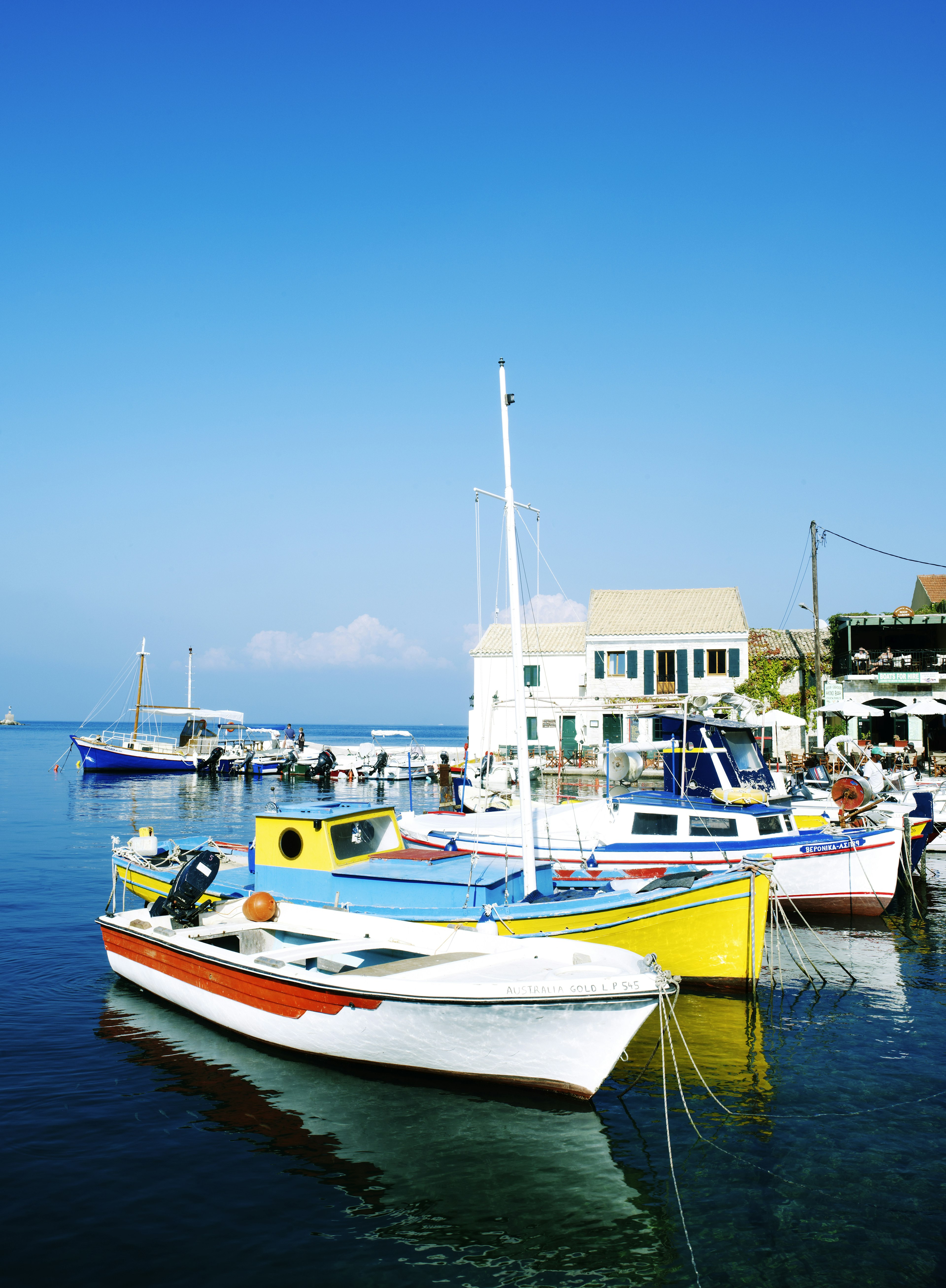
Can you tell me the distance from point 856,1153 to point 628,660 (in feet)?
134

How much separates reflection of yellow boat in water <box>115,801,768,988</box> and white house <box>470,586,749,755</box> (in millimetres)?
29822

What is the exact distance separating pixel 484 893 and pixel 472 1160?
515 cm

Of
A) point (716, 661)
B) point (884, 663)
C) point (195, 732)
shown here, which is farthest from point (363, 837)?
point (195, 732)

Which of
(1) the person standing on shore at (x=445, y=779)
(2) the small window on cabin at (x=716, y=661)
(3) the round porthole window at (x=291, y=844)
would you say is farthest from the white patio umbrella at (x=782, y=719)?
(3) the round porthole window at (x=291, y=844)

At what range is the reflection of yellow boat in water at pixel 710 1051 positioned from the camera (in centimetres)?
1070

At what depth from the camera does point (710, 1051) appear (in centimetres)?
1170

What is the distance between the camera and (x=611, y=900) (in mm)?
12711

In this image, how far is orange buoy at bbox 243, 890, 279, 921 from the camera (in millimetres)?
12797

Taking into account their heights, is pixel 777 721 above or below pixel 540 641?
below

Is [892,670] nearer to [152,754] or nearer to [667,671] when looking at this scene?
[667,671]

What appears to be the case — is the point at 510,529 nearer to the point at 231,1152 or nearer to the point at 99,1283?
the point at 231,1152

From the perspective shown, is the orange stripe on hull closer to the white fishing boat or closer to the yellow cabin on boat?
the yellow cabin on boat

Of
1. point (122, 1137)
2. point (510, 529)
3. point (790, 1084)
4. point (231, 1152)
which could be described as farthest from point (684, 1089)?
point (510, 529)

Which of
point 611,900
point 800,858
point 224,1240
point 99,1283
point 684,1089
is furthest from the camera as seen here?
point 800,858
